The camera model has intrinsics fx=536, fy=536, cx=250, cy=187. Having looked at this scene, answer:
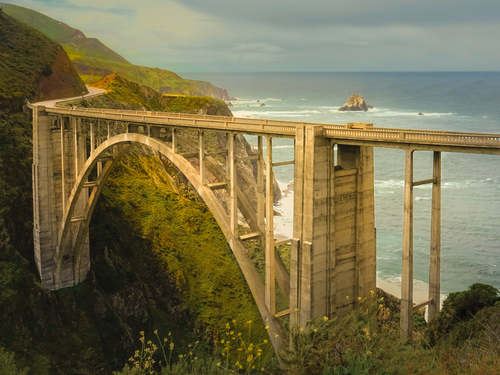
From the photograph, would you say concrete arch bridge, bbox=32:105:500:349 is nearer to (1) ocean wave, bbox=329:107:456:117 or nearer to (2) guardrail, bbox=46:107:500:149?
(2) guardrail, bbox=46:107:500:149

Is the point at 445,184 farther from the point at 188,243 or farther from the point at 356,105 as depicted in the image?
the point at 356,105

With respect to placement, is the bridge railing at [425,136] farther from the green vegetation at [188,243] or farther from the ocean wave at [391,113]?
the ocean wave at [391,113]

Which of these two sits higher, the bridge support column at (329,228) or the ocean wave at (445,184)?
the bridge support column at (329,228)

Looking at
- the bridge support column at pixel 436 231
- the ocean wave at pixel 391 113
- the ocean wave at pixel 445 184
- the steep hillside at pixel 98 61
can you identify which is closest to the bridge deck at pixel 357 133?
the bridge support column at pixel 436 231

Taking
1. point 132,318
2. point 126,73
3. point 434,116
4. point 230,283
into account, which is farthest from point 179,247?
point 434,116

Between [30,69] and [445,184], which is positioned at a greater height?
[30,69]

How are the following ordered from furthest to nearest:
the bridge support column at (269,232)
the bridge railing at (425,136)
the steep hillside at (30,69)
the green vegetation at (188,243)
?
1. the steep hillside at (30,69)
2. the green vegetation at (188,243)
3. the bridge support column at (269,232)
4. the bridge railing at (425,136)

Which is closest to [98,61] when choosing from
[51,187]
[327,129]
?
[51,187]
